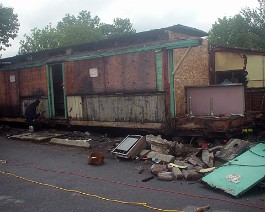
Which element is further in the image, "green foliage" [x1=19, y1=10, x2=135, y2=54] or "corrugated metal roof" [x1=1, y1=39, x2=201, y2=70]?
"green foliage" [x1=19, y1=10, x2=135, y2=54]

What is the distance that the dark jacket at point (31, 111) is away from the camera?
13.0m

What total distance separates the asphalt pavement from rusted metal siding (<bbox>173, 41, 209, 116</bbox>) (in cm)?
295

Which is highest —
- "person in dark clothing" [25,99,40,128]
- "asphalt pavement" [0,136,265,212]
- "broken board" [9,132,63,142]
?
"person in dark clothing" [25,99,40,128]

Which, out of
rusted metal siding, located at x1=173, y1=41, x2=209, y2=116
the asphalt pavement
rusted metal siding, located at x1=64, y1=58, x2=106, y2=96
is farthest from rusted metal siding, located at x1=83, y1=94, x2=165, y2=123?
the asphalt pavement

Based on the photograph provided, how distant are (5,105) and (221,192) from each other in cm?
1296

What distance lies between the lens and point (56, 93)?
14828 mm

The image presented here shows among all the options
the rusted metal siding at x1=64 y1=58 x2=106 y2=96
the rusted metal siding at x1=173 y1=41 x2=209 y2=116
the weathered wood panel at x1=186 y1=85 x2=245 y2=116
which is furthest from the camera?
the rusted metal siding at x1=64 y1=58 x2=106 y2=96

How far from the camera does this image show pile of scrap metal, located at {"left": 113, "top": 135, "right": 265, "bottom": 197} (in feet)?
18.3

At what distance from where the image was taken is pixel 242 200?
5105 millimetres

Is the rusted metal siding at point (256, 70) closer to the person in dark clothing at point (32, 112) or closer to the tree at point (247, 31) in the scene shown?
the person in dark clothing at point (32, 112)

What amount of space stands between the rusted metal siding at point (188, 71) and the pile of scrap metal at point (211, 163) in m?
1.81

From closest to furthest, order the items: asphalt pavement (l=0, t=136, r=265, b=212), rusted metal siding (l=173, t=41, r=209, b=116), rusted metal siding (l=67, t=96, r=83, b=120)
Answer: asphalt pavement (l=0, t=136, r=265, b=212) < rusted metal siding (l=173, t=41, r=209, b=116) < rusted metal siding (l=67, t=96, r=83, b=120)

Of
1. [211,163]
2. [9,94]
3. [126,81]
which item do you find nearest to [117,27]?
[9,94]

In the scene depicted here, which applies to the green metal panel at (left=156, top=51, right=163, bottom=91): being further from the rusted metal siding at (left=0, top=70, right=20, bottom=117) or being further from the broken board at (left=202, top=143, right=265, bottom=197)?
the rusted metal siding at (left=0, top=70, right=20, bottom=117)
